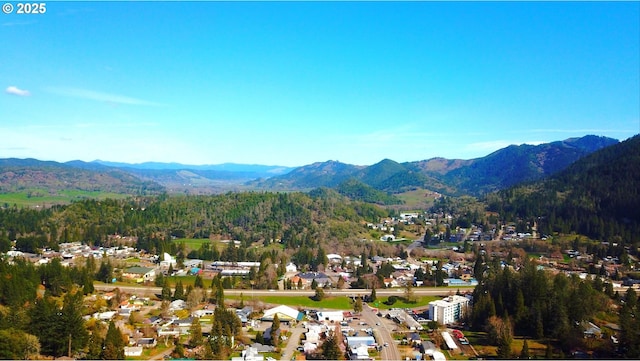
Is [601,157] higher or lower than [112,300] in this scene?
higher

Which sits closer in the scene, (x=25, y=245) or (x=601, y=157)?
(x=25, y=245)

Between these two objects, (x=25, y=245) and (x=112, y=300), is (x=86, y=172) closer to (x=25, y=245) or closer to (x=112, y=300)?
(x=25, y=245)

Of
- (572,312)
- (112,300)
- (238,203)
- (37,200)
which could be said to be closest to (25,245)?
(112,300)

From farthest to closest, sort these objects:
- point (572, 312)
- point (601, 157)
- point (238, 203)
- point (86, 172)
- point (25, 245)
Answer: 1. point (86, 172)
2. point (601, 157)
3. point (238, 203)
4. point (25, 245)
5. point (572, 312)

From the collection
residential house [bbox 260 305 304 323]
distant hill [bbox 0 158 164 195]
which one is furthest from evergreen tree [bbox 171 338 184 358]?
distant hill [bbox 0 158 164 195]

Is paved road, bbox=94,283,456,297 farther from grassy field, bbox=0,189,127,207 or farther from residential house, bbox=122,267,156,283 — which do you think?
grassy field, bbox=0,189,127,207

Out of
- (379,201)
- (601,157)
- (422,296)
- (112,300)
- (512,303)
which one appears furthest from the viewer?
(379,201)
